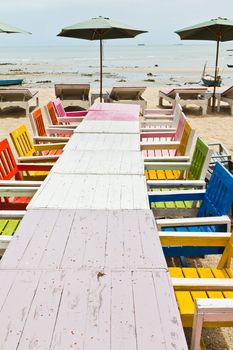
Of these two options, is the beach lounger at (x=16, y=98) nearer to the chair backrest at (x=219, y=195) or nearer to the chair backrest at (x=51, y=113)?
the chair backrest at (x=51, y=113)

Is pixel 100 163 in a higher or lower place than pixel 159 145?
higher

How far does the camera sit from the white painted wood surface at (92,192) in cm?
286

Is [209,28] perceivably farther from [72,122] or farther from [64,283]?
[64,283]

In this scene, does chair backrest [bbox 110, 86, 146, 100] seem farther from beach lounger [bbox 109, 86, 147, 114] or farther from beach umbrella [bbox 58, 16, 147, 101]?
beach umbrella [bbox 58, 16, 147, 101]

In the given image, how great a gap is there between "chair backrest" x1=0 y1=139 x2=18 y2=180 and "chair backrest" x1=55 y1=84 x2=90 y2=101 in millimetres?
8094

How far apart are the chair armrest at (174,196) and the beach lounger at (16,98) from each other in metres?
9.17

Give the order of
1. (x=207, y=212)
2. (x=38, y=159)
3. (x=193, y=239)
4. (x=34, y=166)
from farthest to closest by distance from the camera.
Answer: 1. (x=38, y=159)
2. (x=34, y=166)
3. (x=207, y=212)
4. (x=193, y=239)

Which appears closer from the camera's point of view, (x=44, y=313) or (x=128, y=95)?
(x=44, y=313)

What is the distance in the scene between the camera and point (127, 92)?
12734 millimetres

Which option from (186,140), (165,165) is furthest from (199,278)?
(186,140)

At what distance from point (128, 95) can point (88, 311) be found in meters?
11.8

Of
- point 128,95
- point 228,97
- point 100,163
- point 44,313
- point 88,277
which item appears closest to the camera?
point 44,313

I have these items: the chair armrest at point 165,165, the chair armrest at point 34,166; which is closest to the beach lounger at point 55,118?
the chair armrest at point 34,166

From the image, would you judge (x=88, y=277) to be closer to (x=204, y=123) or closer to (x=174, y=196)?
(x=174, y=196)
